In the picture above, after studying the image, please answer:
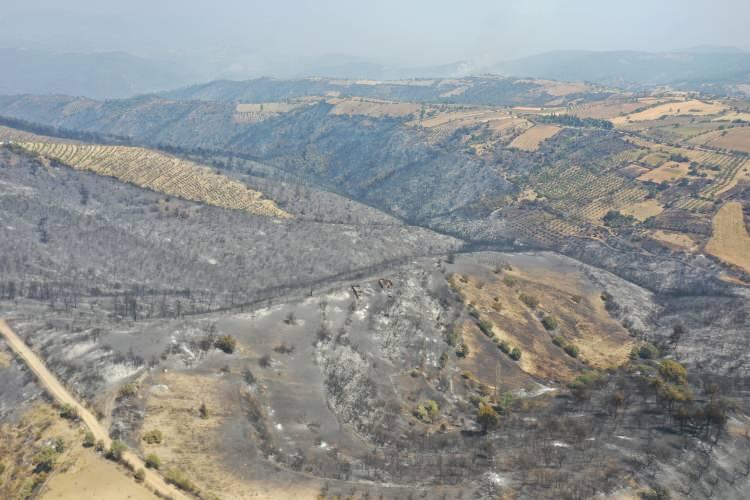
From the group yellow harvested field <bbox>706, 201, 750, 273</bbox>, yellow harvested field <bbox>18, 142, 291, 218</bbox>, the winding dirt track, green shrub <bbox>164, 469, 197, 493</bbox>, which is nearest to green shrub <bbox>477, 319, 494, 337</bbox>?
green shrub <bbox>164, 469, 197, 493</bbox>

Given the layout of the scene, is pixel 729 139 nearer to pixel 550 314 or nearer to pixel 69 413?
pixel 550 314

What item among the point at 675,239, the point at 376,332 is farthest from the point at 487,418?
the point at 675,239

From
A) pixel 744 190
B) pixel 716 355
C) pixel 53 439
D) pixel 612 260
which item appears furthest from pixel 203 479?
pixel 744 190

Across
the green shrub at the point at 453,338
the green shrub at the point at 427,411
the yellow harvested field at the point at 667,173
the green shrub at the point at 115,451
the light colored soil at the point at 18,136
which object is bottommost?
the green shrub at the point at 427,411

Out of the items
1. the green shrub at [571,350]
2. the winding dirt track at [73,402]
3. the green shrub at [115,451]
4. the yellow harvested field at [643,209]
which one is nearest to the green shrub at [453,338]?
the green shrub at [571,350]

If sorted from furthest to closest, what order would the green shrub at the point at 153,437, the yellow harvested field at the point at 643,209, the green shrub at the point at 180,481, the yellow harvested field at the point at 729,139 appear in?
1. the yellow harvested field at the point at 729,139
2. the yellow harvested field at the point at 643,209
3. the green shrub at the point at 153,437
4. the green shrub at the point at 180,481

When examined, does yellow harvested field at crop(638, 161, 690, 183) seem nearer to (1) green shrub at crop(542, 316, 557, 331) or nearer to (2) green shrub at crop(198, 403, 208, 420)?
(1) green shrub at crop(542, 316, 557, 331)

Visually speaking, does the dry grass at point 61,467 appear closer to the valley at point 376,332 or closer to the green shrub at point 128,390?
the valley at point 376,332
